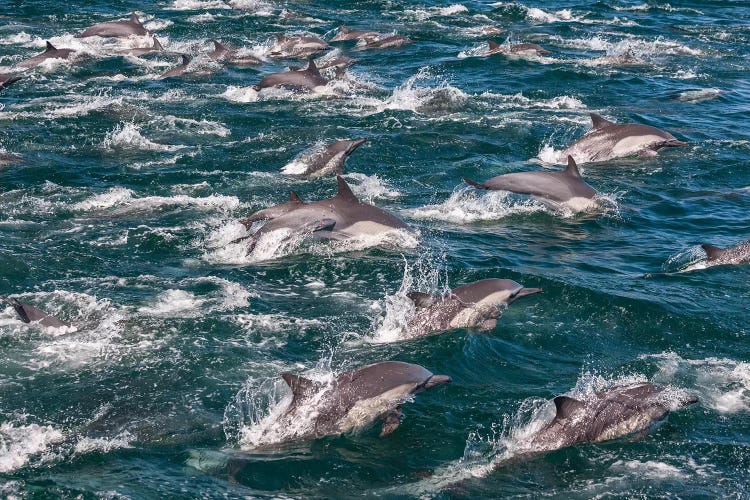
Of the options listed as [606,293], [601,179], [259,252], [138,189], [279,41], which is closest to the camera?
[606,293]

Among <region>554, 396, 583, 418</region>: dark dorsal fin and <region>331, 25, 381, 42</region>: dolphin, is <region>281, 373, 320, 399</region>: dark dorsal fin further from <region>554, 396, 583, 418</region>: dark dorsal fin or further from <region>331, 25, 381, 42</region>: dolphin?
<region>331, 25, 381, 42</region>: dolphin

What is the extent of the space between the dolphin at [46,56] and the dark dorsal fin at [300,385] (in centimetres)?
2494

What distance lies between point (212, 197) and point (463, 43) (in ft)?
69.0

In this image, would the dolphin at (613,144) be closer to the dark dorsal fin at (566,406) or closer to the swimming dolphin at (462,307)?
the swimming dolphin at (462,307)

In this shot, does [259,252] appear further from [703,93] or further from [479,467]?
[703,93]

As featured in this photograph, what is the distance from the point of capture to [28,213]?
2106cm

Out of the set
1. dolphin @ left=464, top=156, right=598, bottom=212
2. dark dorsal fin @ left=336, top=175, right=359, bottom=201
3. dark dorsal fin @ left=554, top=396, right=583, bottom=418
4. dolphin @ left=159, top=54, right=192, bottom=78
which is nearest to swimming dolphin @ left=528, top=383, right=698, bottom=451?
dark dorsal fin @ left=554, top=396, right=583, bottom=418

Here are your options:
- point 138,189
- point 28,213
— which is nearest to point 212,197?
point 138,189

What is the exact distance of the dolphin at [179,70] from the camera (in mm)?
33969

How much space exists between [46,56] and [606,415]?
90.3 ft

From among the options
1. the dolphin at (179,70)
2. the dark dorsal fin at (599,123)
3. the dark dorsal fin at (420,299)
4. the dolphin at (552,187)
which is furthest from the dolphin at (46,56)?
the dark dorsal fin at (420,299)

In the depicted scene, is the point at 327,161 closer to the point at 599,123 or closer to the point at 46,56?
the point at 599,123

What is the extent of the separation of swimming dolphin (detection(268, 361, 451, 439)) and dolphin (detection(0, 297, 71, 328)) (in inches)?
182

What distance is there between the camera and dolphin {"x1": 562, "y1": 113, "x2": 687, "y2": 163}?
2612 cm
